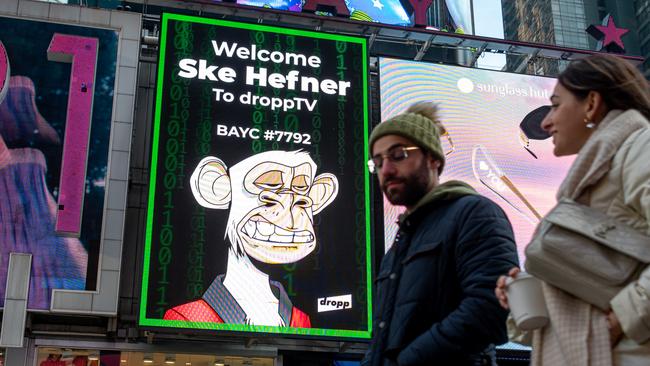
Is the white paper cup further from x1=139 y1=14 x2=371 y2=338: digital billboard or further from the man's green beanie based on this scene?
x1=139 y1=14 x2=371 y2=338: digital billboard

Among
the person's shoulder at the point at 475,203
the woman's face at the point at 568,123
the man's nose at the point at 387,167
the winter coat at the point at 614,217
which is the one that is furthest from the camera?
the man's nose at the point at 387,167

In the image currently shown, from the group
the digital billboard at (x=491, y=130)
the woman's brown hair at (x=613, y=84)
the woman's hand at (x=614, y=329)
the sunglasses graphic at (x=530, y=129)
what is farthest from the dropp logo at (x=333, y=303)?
the woman's hand at (x=614, y=329)

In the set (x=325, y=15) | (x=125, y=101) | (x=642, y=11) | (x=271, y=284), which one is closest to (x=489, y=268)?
(x=271, y=284)

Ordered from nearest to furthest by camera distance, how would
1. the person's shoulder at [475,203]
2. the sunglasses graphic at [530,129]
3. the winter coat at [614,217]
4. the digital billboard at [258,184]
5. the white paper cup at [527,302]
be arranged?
the winter coat at [614,217]
the white paper cup at [527,302]
the person's shoulder at [475,203]
the digital billboard at [258,184]
the sunglasses graphic at [530,129]

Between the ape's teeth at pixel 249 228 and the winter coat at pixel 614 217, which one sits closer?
the winter coat at pixel 614 217

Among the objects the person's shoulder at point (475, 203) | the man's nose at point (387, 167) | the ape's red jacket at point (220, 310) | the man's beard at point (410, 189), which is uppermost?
the ape's red jacket at point (220, 310)

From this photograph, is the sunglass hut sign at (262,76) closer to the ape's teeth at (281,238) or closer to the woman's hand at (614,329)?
the ape's teeth at (281,238)

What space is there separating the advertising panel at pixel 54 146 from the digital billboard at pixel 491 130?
5.79m

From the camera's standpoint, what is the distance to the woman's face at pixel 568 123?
3.08 meters

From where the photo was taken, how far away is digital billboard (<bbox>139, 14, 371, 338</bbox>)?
15914 mm

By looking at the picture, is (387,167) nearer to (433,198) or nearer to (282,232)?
(433,198)

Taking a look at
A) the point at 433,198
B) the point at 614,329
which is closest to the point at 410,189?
the point at 433,198

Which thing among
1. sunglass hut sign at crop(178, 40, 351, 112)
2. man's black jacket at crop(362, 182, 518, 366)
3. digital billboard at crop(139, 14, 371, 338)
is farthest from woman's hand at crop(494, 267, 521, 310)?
sunglass hut sign at crop(178, 40, 351, 112)

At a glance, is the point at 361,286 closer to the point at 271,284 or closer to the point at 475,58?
the point at 271,284
